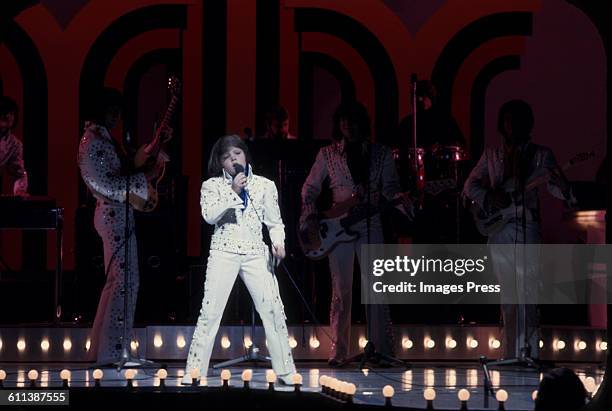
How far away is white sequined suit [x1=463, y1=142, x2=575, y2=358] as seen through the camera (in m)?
9.38

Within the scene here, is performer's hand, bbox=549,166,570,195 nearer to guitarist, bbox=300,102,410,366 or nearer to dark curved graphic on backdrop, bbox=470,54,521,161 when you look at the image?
guitarist, bbox=300,102,410,366

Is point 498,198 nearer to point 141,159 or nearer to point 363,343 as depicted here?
point 363,343

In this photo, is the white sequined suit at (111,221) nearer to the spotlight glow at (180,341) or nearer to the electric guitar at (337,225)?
the spotlight glow at (180,341)

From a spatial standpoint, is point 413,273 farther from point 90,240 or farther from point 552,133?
point 552,133

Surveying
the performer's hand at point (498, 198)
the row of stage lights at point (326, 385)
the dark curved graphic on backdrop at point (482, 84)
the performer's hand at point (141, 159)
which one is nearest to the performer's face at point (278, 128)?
the performer's hand at point (141, 159)

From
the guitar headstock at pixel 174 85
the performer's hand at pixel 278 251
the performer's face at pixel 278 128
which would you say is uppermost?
the guitar headstock at pixel 174 85

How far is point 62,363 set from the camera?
998 cm

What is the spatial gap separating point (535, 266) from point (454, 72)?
15.7 ft

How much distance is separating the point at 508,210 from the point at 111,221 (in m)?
3.09

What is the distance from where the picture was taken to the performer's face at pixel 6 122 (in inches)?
445

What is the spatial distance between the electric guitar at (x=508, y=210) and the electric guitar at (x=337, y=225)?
0.38 metres

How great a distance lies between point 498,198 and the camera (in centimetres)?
937

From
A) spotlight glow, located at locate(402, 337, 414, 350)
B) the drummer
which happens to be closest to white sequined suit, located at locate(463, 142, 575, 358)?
spotlight glow, located at locate(402, 337, 414, 350)

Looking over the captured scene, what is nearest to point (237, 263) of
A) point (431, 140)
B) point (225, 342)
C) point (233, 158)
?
point (233, 158)
